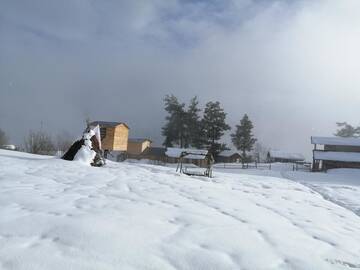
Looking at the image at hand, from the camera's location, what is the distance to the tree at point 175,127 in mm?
Answer: 74750

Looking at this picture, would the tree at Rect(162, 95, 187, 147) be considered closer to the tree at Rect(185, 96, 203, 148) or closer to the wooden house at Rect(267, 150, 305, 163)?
the tree at Rect(185, 96, 203, 148)

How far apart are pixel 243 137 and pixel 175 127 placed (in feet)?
50.0

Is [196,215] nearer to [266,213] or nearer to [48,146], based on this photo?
[266,213]

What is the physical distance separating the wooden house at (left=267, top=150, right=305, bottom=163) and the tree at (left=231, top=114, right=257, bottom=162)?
858cm

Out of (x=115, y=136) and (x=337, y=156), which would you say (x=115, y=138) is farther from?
(x=337, y=156)

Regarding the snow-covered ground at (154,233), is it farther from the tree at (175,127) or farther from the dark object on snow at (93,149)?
the tree at (175,127)

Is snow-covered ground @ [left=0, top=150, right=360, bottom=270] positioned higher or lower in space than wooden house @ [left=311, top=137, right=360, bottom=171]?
lower

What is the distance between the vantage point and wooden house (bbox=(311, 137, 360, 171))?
52.3 meters

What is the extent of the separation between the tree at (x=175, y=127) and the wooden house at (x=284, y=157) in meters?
22.6

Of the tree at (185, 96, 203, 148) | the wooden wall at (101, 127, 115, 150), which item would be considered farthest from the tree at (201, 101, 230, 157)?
the wooden wall at (101, 127, 115, 150)

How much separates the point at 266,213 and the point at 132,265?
5.21 metres

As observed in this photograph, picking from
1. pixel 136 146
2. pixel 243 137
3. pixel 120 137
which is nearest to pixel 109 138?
pixel 120 137

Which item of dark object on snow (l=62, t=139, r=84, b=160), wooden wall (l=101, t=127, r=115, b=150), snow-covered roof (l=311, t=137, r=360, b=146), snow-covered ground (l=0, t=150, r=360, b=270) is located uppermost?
snow-covered roof (l=311, t=137, r=360, b=146)

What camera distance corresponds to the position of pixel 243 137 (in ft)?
253
